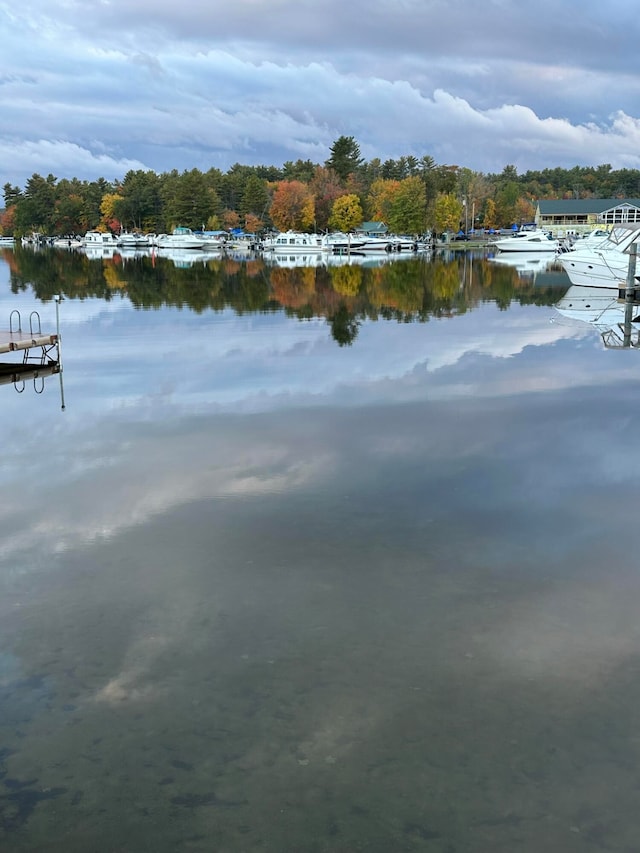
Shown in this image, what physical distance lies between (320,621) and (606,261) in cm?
4491

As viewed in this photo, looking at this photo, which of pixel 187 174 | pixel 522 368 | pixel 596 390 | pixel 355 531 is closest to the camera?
pixel 355 531

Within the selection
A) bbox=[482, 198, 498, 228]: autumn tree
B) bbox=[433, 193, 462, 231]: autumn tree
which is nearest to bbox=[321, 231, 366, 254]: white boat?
bbox=[433, 193, 462, 231]: autumn tree

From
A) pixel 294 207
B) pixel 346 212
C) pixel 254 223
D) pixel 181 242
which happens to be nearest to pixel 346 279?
pixel 181 242

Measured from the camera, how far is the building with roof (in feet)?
544

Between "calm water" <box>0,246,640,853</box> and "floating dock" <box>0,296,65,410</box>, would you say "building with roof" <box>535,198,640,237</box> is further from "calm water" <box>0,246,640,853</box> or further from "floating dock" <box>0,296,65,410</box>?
"calm water" <box>0,246,640,853</box>

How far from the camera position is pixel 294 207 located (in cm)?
14125

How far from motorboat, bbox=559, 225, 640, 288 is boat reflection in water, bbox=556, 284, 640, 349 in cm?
68

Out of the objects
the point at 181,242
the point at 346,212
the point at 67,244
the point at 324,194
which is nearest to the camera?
the point at 181,242

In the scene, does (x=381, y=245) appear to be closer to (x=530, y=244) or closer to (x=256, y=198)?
(x=530, y=244)

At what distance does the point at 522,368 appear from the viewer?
25.9m

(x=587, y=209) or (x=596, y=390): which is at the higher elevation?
(x=587, y=209)

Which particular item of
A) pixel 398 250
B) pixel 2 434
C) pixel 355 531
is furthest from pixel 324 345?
pixel 398 250

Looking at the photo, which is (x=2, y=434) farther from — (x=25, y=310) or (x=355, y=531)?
(x=25, y=310)

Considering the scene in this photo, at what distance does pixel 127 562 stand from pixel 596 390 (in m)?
15.4
